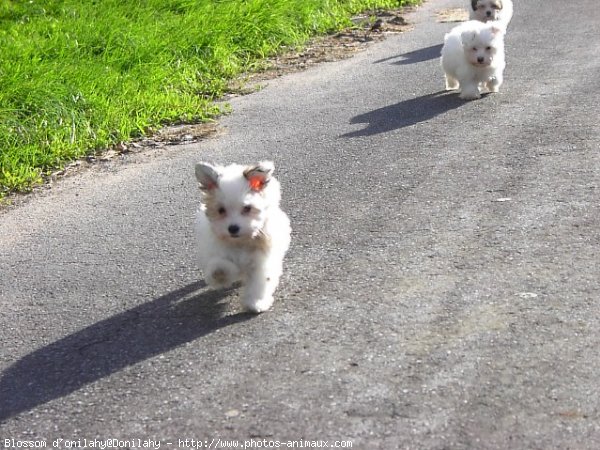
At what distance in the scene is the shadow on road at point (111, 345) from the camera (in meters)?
4.72

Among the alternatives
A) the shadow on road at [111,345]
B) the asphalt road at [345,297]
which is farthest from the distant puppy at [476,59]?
the shadow on road at [111,345]

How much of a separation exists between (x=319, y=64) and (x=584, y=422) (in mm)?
8620

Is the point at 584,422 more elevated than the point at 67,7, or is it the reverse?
the point at 67,7

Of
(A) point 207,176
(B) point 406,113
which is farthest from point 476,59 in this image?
(A) point 207,176

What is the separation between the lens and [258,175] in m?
5.38

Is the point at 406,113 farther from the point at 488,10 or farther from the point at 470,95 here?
Result: the point at 488,10

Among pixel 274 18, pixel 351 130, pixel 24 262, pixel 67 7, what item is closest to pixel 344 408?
pixel 24 262

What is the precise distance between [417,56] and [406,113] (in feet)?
9.40

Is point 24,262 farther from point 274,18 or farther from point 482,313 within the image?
point 274,18

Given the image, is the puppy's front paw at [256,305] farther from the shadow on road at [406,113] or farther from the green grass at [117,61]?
the shadow on road at [406,113]

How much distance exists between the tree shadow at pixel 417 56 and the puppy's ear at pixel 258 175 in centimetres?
680

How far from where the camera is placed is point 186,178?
8109 mm

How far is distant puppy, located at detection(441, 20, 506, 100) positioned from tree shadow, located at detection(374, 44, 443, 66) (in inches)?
66.1

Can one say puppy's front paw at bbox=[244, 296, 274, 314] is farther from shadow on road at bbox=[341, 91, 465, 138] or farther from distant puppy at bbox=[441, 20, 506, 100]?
distant puppy at bbox=[441, 20, 506, 100]
